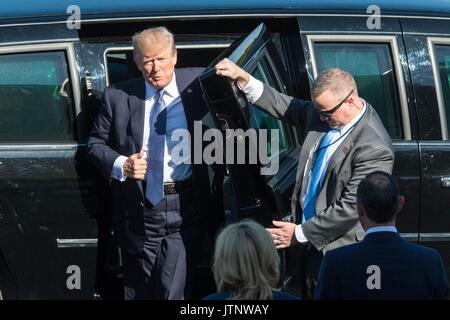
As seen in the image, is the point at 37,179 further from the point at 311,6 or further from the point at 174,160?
the point at 311,6

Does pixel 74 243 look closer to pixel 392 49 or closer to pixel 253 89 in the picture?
pixel 253 89

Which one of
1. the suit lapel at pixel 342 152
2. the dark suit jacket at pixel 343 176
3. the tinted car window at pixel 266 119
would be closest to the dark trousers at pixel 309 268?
the dark suit jacket at pixel 343 176

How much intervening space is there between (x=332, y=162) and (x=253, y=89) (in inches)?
24.4

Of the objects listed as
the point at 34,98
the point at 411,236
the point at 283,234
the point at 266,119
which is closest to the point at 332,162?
the point at 283,234

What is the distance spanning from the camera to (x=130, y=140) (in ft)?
15.3

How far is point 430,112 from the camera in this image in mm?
4906

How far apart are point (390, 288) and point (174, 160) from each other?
1.72 m

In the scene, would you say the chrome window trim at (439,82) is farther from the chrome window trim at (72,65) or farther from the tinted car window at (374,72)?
the chrome window trim at (72,65)

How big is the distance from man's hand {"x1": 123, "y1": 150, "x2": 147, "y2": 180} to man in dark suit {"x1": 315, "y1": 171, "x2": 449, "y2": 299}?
1.42 metres

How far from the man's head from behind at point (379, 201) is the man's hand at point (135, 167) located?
4.71 feet

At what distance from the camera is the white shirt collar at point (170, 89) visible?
15.3ft

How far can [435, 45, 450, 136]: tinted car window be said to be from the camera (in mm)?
4953
